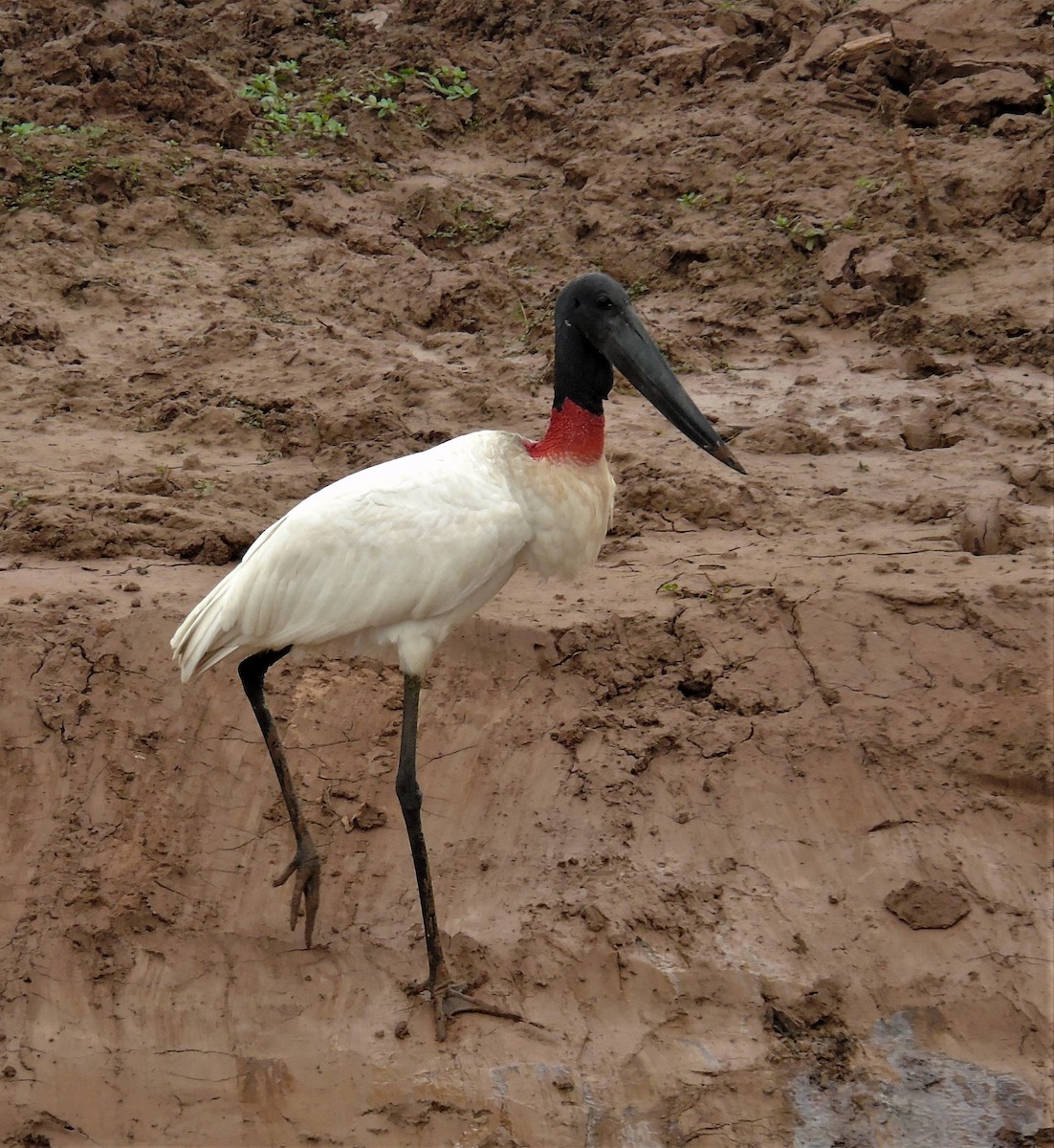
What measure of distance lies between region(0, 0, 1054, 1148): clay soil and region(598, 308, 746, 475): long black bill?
0.93 metres

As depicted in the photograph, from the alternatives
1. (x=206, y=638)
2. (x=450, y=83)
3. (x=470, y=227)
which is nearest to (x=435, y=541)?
(x=206, y=638)

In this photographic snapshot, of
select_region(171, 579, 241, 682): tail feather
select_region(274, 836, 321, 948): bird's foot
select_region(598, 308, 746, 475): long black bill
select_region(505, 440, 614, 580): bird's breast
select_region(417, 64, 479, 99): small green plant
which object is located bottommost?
select_region(274, 836, 321, 948): bird's foot

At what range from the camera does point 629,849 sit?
13.0 feet

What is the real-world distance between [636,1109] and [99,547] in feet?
8.95

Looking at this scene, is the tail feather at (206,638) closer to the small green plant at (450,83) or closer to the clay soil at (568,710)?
the clay soil at (568,710)

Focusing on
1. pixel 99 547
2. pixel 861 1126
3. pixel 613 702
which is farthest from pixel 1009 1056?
pixel 99 547

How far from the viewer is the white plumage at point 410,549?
353 cm

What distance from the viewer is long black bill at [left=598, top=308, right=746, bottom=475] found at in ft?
12.1

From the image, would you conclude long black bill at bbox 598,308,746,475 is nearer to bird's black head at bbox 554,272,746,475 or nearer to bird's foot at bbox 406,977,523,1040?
bird's black head at bbox 554,272,746,475

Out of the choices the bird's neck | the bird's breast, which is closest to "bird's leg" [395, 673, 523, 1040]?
the bird's breast

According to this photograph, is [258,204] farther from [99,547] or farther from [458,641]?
[458,641]

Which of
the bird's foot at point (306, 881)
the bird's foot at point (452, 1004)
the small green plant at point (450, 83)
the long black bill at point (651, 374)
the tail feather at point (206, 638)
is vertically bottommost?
the bird's foot at point (452, 1004)

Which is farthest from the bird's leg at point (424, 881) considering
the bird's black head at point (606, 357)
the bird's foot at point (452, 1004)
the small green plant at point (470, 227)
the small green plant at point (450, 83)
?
the small green plant at point (450, 83)

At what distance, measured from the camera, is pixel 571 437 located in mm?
3656
